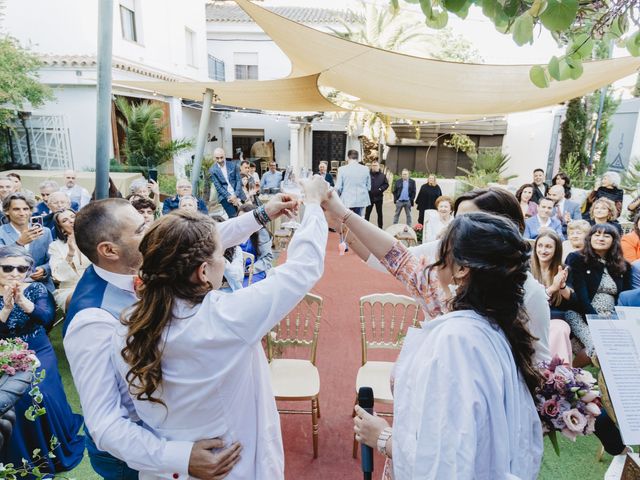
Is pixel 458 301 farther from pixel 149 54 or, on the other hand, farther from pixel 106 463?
pixel 149 54

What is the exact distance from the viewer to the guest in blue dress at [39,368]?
2.24 metres

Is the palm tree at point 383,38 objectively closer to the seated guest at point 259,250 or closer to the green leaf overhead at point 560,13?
the seated guest at point 259,250

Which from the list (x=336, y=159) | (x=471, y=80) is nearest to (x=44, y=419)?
(x=471, y=80)

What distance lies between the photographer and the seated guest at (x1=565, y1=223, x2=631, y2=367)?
3.41 metres

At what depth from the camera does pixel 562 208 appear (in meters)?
6.04

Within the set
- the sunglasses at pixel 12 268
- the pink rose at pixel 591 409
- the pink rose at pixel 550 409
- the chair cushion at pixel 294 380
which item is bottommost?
the chair cushion at pixel 294 380

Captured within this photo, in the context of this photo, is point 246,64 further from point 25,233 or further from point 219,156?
point 25,233

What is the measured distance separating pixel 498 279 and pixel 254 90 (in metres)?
5.52

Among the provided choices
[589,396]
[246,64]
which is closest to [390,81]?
[589,396]

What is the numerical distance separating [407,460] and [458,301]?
411 mm

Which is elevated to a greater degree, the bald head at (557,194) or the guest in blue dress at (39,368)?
the bald head at (557,194)

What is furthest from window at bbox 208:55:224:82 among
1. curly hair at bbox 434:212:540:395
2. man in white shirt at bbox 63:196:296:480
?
curly hair at bbox 434:212:540:395

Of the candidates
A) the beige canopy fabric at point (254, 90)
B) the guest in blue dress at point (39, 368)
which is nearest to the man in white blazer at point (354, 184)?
the beige canopy fabric at point (254, 90)

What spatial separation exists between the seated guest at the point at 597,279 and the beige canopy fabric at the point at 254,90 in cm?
354
